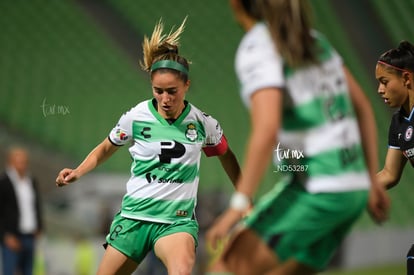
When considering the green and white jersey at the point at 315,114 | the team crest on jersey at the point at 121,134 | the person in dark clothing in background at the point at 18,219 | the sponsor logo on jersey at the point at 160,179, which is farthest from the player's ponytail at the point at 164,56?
the person in dark clothing in background at the point at 18,219

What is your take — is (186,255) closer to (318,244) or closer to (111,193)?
(318,244)

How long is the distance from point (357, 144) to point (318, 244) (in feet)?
1.29

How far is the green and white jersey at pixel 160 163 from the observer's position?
15.2ft

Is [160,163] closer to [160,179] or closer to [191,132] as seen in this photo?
[160,179]

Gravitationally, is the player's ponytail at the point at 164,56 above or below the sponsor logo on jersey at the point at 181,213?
above

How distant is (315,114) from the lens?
2.97 metres

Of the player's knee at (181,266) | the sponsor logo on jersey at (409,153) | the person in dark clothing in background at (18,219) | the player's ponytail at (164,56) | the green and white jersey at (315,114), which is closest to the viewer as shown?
the green and white jersey at (315,114)

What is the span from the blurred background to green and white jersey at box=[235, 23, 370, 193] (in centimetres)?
688

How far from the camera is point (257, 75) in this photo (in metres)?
2.91

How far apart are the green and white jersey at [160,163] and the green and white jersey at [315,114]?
65.5 inches

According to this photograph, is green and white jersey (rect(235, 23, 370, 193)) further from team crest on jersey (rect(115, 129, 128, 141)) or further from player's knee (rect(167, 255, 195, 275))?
team crest on jersey (rect(115, 129, 128, 141))

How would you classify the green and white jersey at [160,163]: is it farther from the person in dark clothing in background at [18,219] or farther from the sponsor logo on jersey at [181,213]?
the person in dark clothing in background at [18,219]

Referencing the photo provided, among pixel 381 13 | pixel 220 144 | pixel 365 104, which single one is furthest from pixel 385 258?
pixel 365 104

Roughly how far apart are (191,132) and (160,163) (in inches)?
10.4
